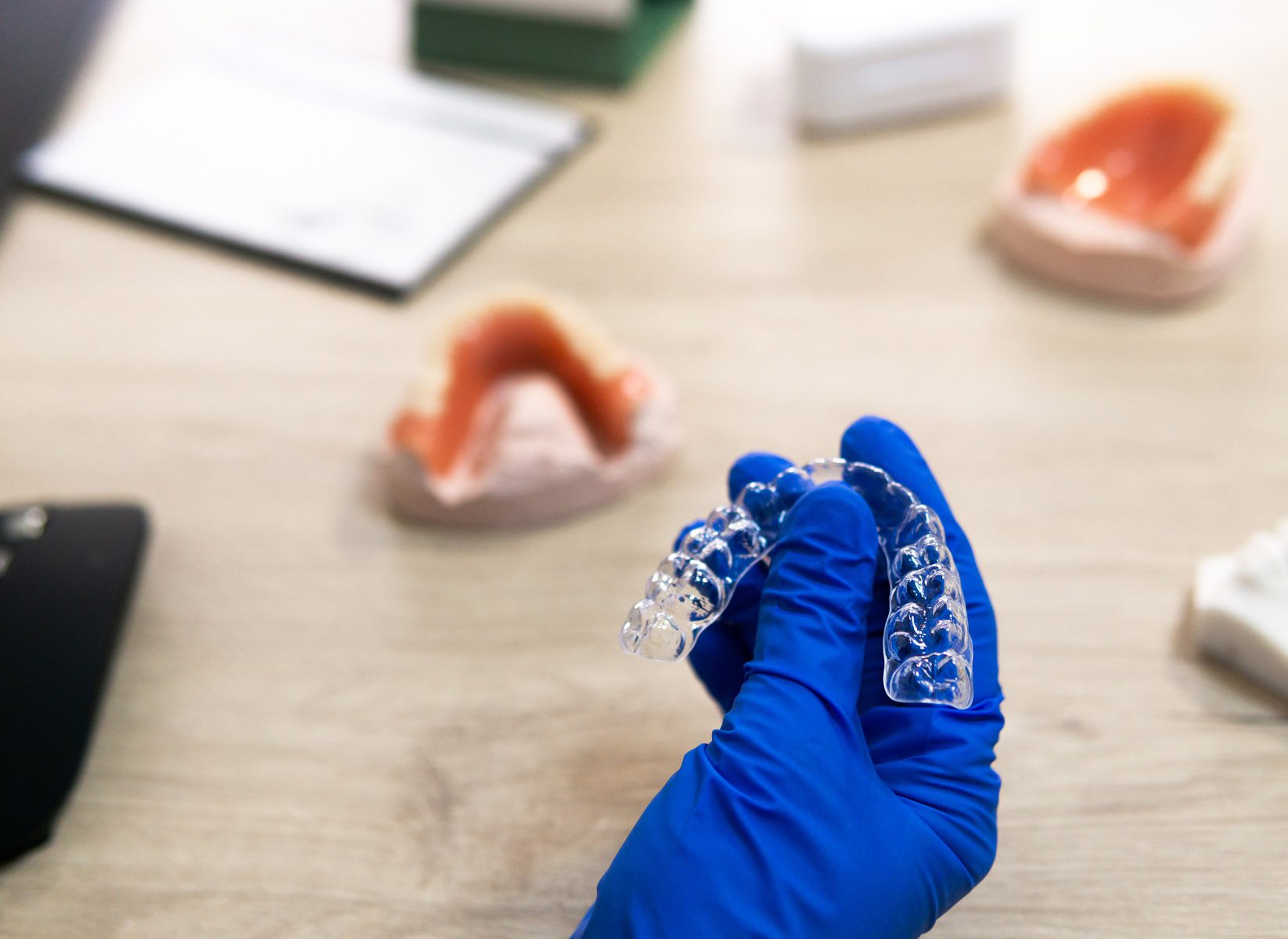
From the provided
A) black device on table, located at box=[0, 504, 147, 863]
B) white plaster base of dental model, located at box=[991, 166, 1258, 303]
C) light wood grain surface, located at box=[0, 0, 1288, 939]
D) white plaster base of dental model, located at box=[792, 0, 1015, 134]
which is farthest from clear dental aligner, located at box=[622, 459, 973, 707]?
white plaster base of dental model, located at box=[792, 0, 1015, 134]

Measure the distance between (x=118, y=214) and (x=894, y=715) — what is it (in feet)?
2.98

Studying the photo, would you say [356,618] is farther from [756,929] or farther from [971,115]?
[971,115]

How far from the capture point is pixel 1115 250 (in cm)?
97

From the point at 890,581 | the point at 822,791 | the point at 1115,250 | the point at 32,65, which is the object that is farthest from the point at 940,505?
the point at 32,65

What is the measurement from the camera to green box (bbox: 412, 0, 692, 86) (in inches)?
50.3

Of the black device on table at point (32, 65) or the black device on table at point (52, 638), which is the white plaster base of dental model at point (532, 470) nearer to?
the black device on table at point (52, 638)

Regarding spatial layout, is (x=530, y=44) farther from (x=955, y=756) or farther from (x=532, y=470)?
(x=955, y=756)

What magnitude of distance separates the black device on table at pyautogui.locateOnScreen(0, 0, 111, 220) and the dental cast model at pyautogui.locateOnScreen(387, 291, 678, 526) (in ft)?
1.66

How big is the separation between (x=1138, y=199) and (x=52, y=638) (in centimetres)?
89

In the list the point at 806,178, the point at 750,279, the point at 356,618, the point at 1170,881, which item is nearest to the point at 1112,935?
the point at 1170,881

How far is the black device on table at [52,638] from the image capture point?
0.64 metres

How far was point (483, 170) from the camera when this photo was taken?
3.79ft

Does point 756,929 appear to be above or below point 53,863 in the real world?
above

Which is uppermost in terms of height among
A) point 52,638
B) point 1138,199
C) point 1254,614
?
point 1138,199
